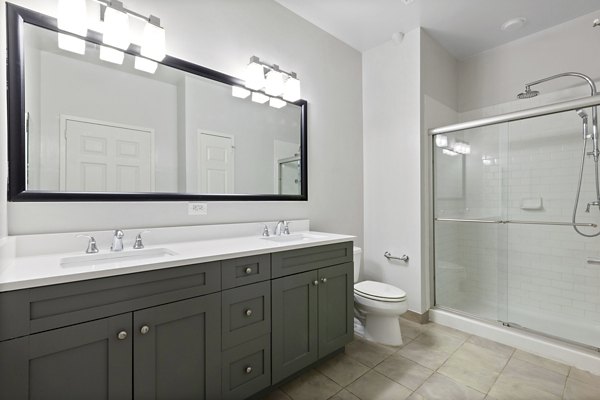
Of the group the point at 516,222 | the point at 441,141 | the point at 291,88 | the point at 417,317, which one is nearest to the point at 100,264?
the point at 291,88

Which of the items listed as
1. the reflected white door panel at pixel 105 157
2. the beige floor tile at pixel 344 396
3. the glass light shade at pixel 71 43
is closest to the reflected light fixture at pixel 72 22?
the glass light shade at pixel 71 43

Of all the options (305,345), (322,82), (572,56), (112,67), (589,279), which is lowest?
(305,345)

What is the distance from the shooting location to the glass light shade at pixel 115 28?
4.55 feet

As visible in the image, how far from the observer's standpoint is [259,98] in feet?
6.80

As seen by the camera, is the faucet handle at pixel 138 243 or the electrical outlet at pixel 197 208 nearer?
the faucet handle at pixel 138 243

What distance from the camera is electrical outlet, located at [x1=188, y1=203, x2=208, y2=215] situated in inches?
67.3

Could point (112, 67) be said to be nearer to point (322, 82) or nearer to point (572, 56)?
point (322, 82)

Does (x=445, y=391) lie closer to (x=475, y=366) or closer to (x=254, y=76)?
(x=475, y=366)

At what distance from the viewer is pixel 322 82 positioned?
248 cm

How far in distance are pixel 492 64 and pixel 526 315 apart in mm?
2397

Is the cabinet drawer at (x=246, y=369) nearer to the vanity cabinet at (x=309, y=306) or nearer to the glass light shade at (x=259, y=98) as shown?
the vanity cabinet at (x=309, y=306)

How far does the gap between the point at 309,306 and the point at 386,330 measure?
0.81 meters

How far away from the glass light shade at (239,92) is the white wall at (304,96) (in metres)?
0.11

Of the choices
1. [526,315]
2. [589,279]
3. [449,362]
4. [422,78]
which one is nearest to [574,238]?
[589,279]
